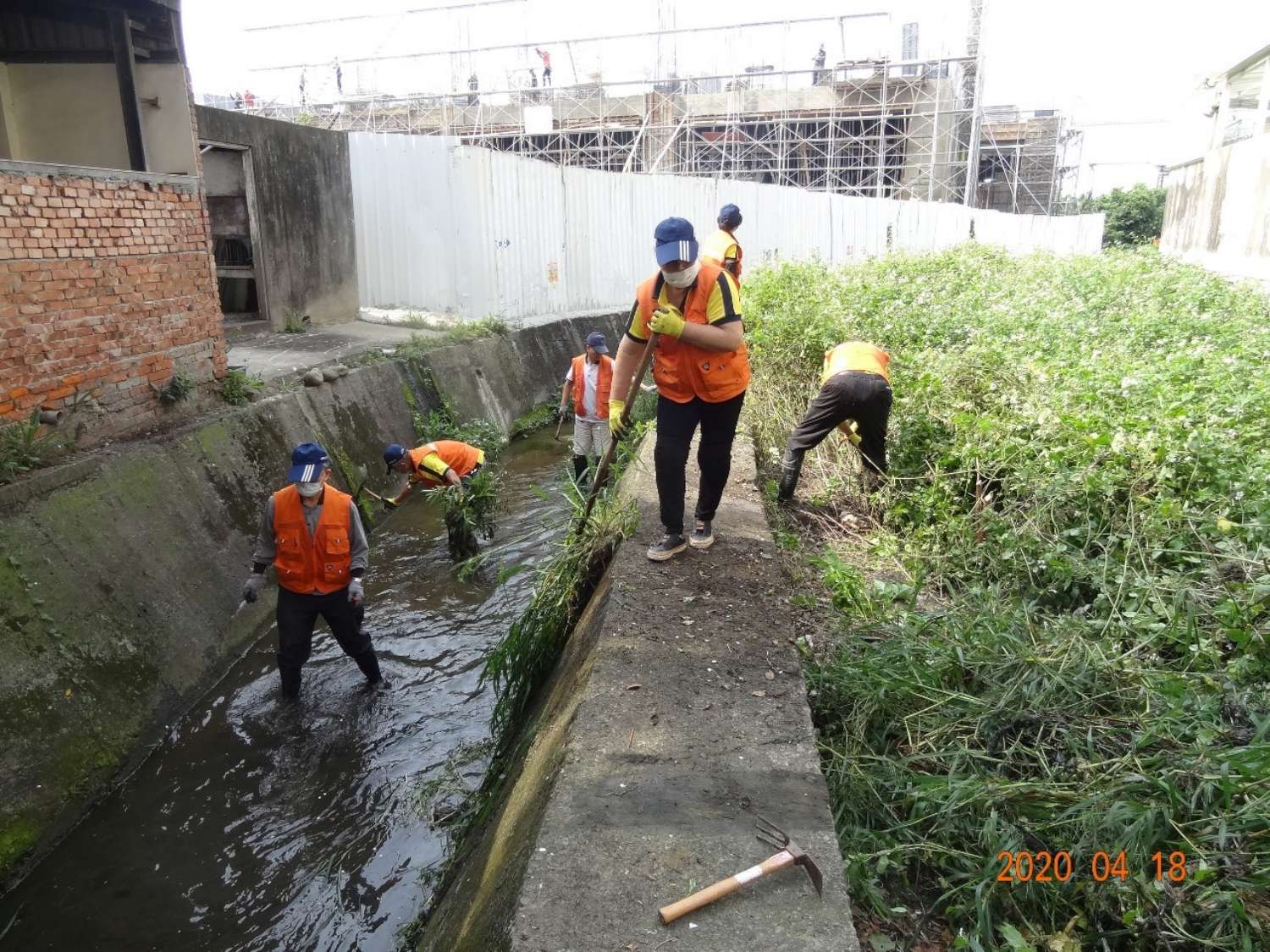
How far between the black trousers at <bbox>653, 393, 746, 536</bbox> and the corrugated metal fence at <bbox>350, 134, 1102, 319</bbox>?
27.3 feet

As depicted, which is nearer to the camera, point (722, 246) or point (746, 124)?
point (722, 246)

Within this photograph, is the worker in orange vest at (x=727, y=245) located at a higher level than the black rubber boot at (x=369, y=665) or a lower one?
higher

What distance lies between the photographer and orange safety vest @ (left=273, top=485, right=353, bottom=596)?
4738 millimetres

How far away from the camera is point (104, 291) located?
537 cm

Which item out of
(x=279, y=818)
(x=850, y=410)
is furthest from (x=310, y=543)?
(x=850, y=410)

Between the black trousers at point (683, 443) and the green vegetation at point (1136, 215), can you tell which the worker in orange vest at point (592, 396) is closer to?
the black trousers at point (683, 443)

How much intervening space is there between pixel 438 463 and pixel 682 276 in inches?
150

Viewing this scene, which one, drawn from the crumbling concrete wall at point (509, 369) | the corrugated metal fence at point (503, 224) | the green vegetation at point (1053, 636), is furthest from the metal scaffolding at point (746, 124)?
the green vegetation at point (1053, 636)

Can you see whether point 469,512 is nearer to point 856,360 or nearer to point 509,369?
point 856,360

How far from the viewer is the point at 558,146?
26.5 m

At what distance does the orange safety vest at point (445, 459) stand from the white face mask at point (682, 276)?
148 inches

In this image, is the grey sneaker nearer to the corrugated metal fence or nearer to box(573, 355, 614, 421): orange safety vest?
box(573, 355, 614, 421): orange safety vest

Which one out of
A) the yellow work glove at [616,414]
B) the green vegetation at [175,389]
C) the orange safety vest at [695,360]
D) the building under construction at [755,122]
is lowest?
the green vegetation at [175,389]

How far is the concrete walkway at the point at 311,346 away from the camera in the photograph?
27.7 feet
